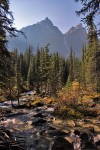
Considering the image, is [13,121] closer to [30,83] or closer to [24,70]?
[30,83]

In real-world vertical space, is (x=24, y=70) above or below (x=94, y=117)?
above

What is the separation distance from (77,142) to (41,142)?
7.36ft

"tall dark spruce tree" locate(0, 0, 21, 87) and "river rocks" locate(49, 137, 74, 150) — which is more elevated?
"tall dark spruce tree" locate(0, 0, 21, 87)

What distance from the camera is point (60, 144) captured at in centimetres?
1438

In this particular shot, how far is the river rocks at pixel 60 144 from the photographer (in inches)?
554

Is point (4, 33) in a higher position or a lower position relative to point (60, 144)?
higher

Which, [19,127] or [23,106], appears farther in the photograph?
[23,106]

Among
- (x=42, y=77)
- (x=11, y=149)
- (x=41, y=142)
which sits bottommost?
(x=41, y=142)

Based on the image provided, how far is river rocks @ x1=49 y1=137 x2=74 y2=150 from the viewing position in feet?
46.2

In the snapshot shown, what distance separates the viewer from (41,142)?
15.7m

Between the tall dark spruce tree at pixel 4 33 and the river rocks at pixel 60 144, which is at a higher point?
the tall dark spruce tree at pixel 4 33

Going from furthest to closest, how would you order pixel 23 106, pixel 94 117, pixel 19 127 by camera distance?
pixel 23 106 < pixel 94 117 < pixel 19 127

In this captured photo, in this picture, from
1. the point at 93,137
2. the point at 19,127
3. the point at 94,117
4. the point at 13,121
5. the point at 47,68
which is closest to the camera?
the point at 93,137

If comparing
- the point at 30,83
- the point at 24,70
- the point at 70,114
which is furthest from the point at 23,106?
the point at 24,70
